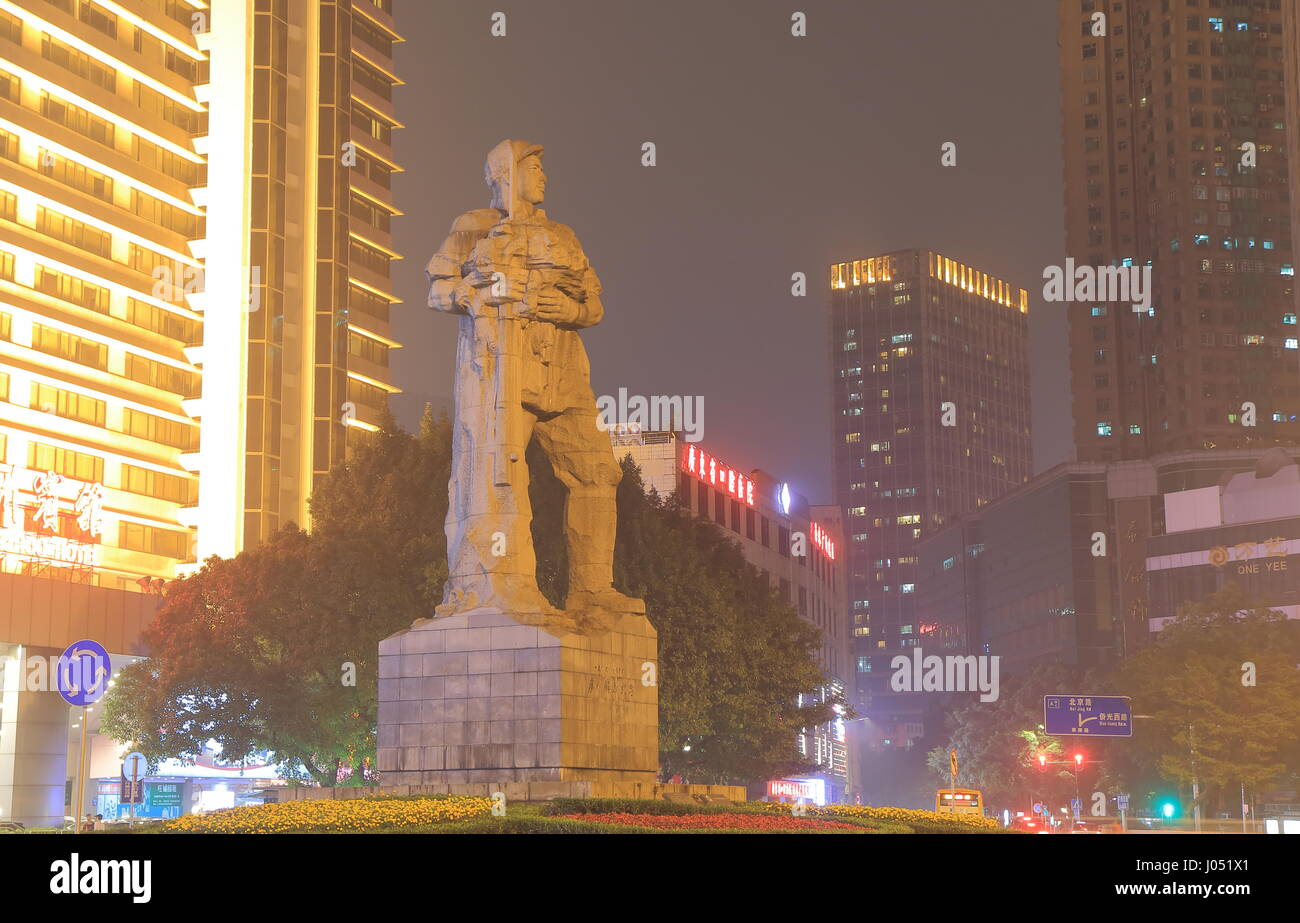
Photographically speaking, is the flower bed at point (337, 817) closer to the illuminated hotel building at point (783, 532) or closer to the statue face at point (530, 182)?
the statue face at point (530, 182)

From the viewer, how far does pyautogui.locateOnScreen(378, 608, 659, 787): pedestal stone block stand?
84.8 ft

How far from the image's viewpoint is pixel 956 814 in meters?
30.4

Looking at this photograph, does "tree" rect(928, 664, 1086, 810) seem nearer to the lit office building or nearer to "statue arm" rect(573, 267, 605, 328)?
the lit office building

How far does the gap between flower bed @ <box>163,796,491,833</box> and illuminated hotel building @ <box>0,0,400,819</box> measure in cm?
7115

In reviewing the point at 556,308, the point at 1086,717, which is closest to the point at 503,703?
the point at 556,308

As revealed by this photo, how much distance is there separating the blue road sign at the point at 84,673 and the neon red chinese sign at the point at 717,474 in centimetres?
8049

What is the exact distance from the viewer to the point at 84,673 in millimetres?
24188

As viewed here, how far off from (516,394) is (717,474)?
274ft

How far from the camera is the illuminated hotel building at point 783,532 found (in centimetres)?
10319

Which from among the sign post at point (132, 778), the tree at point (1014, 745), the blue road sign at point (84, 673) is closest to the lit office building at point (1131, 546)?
the tree at point (1014, 745)

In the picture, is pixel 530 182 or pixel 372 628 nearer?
pixel 530 182

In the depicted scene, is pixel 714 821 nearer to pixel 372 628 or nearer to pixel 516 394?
pixel 516 394
